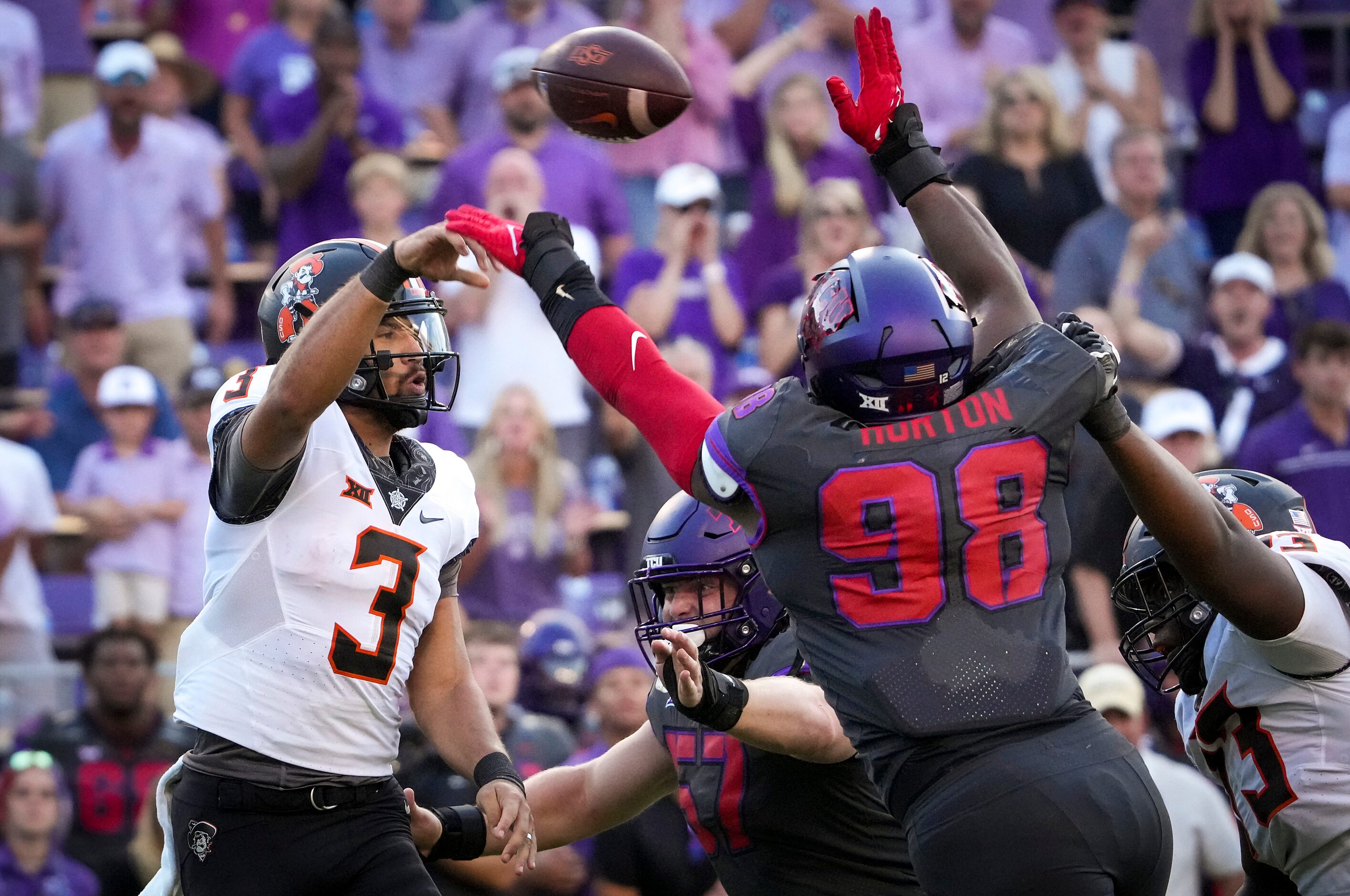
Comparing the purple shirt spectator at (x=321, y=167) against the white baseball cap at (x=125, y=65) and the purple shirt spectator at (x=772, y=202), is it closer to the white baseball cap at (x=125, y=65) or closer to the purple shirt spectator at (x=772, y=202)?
the white baseball cap at (x=125, y=65)

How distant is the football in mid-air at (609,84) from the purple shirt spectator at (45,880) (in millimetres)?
3962

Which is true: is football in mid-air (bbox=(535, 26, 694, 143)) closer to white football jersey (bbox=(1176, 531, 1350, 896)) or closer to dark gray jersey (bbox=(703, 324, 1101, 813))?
dark gray jersey (bbox=(703, 324, 1101, 813))

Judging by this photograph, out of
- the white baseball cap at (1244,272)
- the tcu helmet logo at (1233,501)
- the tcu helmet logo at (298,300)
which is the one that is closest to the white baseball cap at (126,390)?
the tcu helmet logo at (298,300)

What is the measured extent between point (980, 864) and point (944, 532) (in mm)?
618

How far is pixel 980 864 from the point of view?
→ 10.8 ft

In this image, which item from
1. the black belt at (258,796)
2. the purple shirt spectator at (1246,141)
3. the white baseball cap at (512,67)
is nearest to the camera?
the black belt at (258,796)

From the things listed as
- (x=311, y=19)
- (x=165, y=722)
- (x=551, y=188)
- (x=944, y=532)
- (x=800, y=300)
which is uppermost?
(x=311, y=19)

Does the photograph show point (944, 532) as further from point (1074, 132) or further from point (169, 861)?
point (1074, 132)

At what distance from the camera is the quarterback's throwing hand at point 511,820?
4039mm

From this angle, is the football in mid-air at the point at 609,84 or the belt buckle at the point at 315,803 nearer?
the belt buckle at the point at 315,803

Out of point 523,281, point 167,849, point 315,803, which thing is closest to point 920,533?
point 315,803

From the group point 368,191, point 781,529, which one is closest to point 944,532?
point 781,529

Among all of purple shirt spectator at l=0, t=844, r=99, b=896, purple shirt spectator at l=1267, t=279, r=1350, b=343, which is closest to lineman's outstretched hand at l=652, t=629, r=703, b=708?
purple shirt spectator at l=0, t=844, r=99, b=896

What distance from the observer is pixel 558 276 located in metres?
3.85
